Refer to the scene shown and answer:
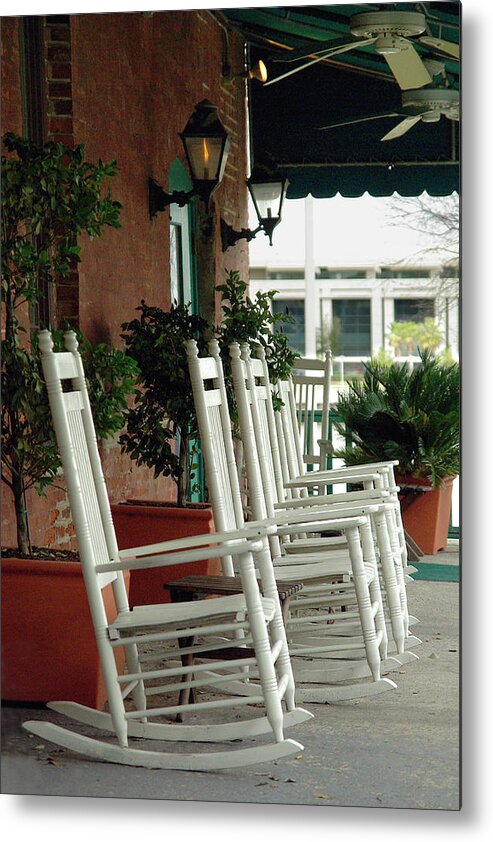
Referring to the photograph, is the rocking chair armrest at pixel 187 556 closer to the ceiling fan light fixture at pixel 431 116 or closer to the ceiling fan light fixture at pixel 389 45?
the ceiling fan light fixture at pixel 431 116

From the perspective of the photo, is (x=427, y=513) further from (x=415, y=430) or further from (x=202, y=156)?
(x=202, y=156)

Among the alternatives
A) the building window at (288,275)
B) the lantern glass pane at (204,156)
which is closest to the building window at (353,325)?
the building window at (288,275)

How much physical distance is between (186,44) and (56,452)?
42.8 inches

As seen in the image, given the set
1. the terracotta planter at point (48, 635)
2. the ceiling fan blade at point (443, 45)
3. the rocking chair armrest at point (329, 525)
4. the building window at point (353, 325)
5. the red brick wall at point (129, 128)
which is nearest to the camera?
the ceiling fan blade at point (443, 45)

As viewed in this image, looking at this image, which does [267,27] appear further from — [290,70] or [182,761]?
[182,761]

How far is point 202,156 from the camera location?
118 inches

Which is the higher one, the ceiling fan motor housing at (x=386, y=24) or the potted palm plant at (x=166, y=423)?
the ceiling fan motor housing at (x=386, y=24)

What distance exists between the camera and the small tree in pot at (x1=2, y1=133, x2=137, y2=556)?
304 centimetres

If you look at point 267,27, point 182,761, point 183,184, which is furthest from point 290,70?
point 182,761

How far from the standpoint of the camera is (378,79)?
2789mm

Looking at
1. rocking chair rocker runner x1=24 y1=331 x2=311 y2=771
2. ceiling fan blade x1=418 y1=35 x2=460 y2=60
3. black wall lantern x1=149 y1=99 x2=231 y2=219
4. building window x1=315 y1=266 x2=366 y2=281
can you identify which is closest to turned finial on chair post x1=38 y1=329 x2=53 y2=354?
rocking chair rocker runner x1=24 y1=331 x2=311 y2=771

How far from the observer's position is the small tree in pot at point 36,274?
3.04 metres

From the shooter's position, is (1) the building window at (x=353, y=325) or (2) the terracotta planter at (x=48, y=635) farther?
(2) the terracotta planter at (x=48, y=635)

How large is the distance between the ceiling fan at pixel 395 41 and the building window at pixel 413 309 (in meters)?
0.49
